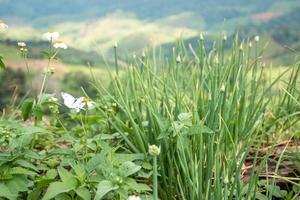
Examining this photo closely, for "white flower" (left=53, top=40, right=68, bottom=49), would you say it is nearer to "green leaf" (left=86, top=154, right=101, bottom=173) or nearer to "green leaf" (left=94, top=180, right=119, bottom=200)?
"green leaf" (left=86, top=154, right=101, bottom=173)

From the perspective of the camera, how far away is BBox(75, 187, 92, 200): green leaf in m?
1.59

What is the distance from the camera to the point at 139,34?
191 m

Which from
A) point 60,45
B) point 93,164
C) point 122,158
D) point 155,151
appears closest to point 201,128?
point 122,158

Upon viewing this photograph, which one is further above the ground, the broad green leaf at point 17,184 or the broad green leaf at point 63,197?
the broad green leaf at point 17,184

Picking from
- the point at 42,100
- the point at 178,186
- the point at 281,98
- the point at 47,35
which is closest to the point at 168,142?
the point at 178,186

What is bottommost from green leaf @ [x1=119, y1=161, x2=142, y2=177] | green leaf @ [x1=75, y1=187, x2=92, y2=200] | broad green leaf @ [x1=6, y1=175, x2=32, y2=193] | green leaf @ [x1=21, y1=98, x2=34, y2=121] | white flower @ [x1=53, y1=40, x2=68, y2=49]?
broad green leaf @ [x1=6, y1=175, x2=32, y2=193]

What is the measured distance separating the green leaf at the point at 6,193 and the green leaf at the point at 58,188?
0.58 ft

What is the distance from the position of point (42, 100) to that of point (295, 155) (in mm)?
1169

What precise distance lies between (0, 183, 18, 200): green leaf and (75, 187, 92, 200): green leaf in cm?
25

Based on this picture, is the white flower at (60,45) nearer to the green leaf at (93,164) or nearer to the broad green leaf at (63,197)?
the green leaf at (93,164)

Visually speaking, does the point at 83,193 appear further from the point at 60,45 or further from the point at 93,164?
the point at 60,45

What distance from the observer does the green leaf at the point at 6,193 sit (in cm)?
164

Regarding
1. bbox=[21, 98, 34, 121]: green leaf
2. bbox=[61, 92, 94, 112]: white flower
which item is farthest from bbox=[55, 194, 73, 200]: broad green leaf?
bbox=[21, 98, 34, 121]: green leaf

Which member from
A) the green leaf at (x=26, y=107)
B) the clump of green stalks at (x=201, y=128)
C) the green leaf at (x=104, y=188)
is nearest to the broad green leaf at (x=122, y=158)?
the clump of green stalks at (x=201, y=128)
